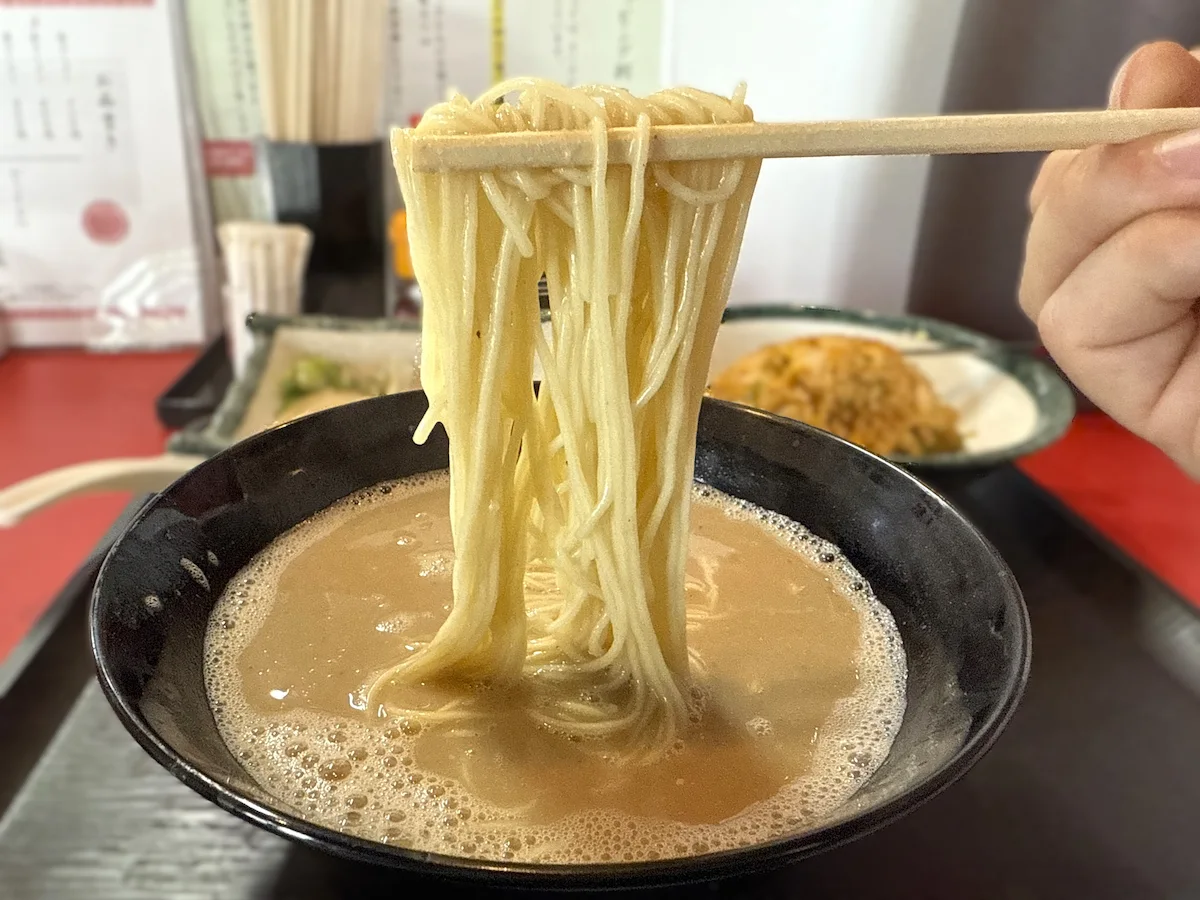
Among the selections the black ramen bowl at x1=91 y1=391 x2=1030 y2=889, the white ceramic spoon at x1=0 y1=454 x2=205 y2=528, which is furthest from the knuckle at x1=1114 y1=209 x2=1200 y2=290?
the white ceramic spoon at x1=0 y1=454 x2=205 y2=528

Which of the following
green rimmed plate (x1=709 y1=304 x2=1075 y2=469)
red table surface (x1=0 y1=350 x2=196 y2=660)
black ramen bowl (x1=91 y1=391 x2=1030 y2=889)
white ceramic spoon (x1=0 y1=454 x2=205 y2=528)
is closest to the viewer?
black ramen bowl (x1=91 y1=391 x2=1030 y2=889)

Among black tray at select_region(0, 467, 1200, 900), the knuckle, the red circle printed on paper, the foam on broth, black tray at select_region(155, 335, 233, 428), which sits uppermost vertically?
the knuckle

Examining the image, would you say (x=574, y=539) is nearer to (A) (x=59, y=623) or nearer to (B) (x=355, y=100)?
(A) (x=59, y=623)

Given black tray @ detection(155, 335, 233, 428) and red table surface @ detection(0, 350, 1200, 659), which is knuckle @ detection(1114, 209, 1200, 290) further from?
black tray @ detection(155, 335, 233, 428)

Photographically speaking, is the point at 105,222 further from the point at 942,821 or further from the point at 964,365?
the point at 942,821

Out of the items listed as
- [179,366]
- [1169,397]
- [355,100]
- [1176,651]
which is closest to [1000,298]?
[1176,651]

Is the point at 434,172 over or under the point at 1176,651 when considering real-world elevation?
over
